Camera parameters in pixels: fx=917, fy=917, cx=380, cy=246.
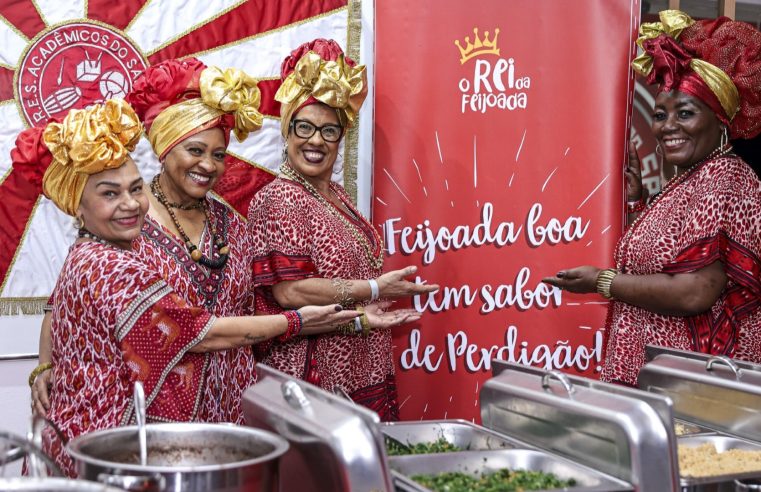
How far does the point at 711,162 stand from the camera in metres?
2.88

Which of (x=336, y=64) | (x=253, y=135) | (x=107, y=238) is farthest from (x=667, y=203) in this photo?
(x=107, y=238)

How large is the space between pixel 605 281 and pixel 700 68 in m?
0.74

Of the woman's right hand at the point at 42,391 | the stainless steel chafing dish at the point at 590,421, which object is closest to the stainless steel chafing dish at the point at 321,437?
the stainless steel chafing dish at the point at 590,421

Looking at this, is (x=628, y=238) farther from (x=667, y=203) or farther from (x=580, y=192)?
(x=580, y=192)

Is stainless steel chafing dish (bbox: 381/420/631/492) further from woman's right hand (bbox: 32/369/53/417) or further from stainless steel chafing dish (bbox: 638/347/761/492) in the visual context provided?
woman's right hand (bbox: 32/369/53/417)

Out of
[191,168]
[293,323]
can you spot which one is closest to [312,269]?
[191,168]

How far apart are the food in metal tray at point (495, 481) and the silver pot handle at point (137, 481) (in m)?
0.55

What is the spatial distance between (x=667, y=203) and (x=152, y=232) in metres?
1.59

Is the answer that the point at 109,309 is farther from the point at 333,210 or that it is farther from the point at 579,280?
the point at 579,280

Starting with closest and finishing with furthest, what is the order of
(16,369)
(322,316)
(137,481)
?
(137,481) → (322,316) → (16,369)

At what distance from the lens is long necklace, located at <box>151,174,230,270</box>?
2.51 meters

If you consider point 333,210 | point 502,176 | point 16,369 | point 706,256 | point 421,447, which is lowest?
point 16,369

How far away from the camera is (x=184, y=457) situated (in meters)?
1.62


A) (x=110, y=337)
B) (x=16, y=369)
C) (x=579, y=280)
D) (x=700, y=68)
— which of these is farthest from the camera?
(x=16, y=369)
